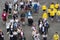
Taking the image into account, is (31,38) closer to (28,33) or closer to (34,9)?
(28,33)

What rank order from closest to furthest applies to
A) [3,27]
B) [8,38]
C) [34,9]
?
[8,38]
[3,27]
[34,9]

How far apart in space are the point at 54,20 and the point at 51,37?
336cm

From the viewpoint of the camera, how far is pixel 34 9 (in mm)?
31719

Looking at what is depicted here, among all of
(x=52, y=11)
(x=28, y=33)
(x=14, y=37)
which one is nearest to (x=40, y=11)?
(x=52, y=11)

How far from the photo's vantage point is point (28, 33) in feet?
92.0

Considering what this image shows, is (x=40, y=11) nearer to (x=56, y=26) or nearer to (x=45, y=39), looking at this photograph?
(x=56, y=26)

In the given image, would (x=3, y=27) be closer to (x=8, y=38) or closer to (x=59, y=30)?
(x=8, y=38)

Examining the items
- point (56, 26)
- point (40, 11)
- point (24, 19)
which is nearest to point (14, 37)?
point (24, 19)

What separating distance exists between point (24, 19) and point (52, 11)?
114 inches

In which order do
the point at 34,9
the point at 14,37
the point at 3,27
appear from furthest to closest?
the point at 34,9
the point at 3,27
the point at 14,37

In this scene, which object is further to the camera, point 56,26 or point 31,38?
point 56,26

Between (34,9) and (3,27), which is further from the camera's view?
(34,9)

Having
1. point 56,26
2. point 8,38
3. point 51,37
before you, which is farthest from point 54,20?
point 8,38

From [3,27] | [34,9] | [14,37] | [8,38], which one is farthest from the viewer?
[34,9]
